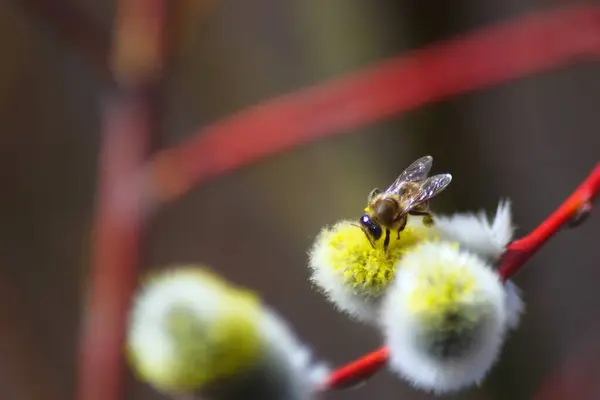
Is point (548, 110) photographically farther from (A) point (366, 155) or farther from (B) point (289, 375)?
(B) point (289, 375)

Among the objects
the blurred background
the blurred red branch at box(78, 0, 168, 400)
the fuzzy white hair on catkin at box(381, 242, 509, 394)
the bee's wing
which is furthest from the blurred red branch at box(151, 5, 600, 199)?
the fuzzy white hair on catkin at box(381, 242, 509, 394)

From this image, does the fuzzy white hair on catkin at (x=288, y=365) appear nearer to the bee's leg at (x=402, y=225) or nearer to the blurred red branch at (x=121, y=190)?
the bee's leg at (x=402, y=225)

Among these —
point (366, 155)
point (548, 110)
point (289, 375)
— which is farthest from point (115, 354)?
point (548, 110)

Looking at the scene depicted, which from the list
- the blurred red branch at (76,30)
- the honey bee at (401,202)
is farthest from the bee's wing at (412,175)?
the blurred red branch at (76,30)

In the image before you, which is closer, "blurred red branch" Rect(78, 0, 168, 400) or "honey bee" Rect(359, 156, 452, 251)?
"honey bee" Rect(359, 156, 452, 251)

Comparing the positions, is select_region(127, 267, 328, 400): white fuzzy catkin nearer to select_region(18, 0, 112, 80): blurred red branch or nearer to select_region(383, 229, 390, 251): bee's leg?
select_region(383, 229, 390, 251): bee's leg

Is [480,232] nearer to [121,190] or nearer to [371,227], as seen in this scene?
[371,227]
